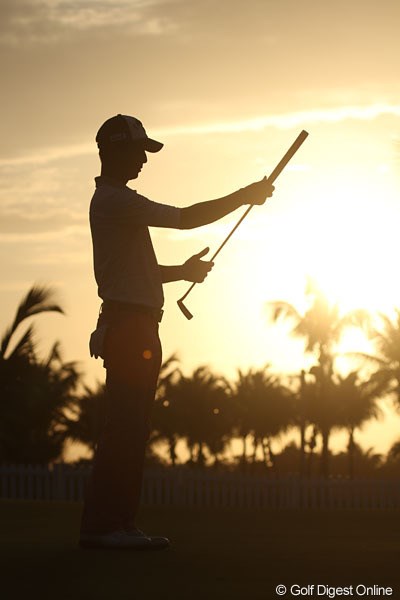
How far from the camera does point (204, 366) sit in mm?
63406

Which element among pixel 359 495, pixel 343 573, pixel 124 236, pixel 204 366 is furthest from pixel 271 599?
pixel 204 366

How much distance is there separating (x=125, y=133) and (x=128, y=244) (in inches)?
25.2

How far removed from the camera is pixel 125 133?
722 centimetres

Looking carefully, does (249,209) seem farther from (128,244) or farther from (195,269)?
(128,244)

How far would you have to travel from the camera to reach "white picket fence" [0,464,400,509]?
31.8m

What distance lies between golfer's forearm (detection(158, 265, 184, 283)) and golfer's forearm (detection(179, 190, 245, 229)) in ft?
1.97

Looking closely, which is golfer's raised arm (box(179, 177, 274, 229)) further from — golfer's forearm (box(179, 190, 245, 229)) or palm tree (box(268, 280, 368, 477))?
palm tree (box(268, 280, 368, 477))

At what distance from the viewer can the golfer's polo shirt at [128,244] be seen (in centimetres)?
705

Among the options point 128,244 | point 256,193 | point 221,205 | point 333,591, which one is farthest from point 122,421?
point 333,591

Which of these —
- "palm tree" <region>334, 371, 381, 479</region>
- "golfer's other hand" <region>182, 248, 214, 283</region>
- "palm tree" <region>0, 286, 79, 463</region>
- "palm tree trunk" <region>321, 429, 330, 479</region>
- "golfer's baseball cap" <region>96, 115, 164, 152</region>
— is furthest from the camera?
"palm tree" <region>334, 371, 381, 479</region>

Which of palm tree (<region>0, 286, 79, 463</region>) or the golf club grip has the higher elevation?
palm tree (<region>0, 286, 79, 463</region>)

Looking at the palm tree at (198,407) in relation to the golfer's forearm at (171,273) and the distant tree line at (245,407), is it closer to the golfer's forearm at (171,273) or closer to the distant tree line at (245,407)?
the distant tree line at (245,407)

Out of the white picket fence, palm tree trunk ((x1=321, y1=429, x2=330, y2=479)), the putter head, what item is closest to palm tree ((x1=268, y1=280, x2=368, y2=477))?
palm tree trunk ((x1=321, y1=429, x2=330, y2=479))

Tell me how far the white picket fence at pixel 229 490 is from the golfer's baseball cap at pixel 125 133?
24999mm
